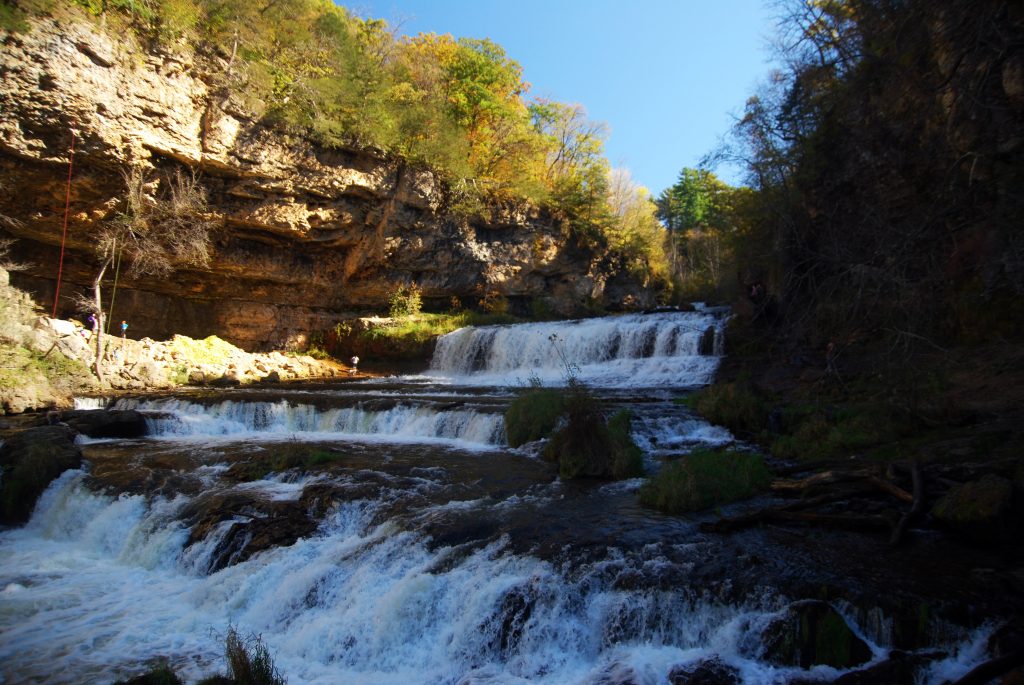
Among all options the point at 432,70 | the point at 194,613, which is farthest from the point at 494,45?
the point at 194,613

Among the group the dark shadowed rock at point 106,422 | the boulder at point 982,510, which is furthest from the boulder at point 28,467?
the boulder at point 982,510

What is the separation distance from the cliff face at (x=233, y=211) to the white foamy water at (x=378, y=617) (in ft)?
43.6

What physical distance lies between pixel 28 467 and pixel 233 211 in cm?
1304

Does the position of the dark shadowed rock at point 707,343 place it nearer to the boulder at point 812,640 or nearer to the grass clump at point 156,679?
the boulder at point 812,640

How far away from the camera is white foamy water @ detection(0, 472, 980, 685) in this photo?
A: 446cm

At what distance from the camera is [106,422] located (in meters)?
11.8

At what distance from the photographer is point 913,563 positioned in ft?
15.7

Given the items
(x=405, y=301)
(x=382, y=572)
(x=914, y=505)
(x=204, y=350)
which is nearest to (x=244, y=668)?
(x=382, y=572)

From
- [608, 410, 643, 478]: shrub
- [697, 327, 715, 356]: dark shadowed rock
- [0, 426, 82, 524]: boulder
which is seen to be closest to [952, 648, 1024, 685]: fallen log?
[608, 410, 643, 478]: shrub

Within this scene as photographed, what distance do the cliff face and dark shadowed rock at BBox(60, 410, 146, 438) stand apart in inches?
316

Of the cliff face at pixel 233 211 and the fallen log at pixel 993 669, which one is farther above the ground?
the cliff face at pixel 233 211

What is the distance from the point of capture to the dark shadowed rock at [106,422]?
1170 centimetres

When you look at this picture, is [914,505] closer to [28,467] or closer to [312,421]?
[312,421]

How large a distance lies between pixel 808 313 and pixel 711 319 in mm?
11859
